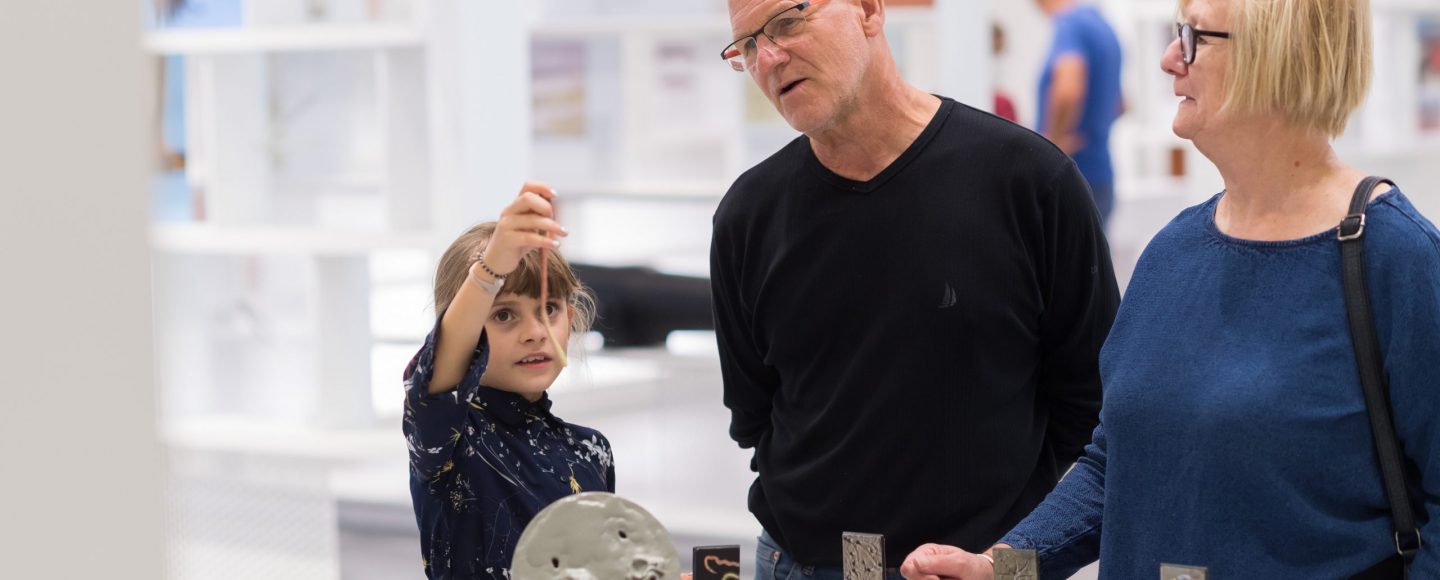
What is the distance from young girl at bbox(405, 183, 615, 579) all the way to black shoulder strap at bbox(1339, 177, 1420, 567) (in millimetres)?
672

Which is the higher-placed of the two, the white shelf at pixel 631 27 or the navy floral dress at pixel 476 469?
the white shelf at pixel 631 27

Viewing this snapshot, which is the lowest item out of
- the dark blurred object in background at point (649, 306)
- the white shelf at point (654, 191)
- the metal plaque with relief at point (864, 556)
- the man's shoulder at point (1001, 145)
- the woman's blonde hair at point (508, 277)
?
the dark blurred object in background at point (649, 306)

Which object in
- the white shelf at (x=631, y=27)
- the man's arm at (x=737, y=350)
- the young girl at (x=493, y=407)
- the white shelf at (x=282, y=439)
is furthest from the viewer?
the white shelf at (x=631, y=27)

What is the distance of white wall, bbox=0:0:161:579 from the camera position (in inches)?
44.4

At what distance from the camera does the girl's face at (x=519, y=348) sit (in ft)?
5.32

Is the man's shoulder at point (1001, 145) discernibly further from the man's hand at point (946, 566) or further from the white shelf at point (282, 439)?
the white shelf at point (282, 439)

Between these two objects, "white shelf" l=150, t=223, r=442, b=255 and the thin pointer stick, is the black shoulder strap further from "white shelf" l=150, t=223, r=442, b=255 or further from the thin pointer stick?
"white shelf" l=150, t=223, r=442, b=255

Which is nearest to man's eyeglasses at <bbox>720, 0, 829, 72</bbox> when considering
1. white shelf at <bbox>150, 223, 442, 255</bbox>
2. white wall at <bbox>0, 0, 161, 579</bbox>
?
white wall at <bbox>0, 0, 161, 579</bbox>

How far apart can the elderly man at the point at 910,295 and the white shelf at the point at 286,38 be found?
2557 millimetres

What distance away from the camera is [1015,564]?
1.34m

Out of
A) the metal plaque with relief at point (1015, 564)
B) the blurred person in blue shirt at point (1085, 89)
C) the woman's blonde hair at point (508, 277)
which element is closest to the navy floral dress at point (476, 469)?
the woman's blonde hair at point (508, 277)

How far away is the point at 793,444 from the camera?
69.5 inches

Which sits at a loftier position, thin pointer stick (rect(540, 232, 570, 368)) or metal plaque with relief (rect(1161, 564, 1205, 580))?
thin pointer stick (rect(540, 232, 570, 368))

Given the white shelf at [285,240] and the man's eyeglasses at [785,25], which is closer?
the man's eyeglasses at [785,25]
